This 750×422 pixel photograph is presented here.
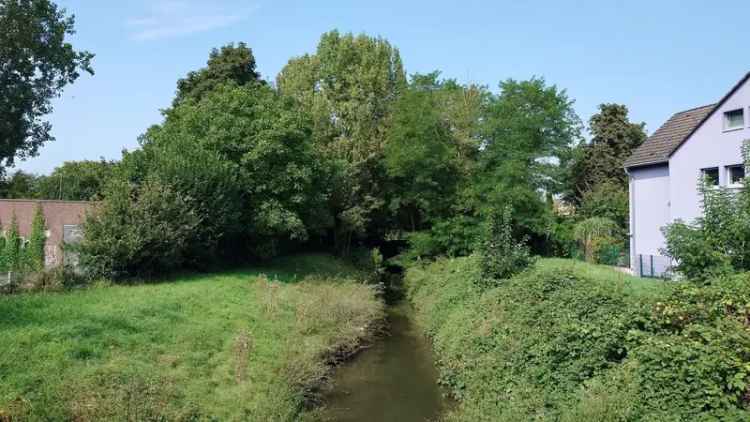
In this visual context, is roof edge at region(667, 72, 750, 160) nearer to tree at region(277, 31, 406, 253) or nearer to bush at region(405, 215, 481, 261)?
bush at region(405, 215, 481, 261)

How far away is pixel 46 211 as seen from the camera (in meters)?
24.2

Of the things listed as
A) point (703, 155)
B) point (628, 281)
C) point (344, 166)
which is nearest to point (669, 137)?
point (703, 155)

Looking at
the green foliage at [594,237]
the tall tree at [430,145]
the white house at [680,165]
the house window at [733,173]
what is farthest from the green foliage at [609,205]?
the house window at [733,173]

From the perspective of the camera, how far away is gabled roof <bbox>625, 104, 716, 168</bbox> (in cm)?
2495

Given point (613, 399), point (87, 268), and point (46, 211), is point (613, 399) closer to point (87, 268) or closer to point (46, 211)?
point (87, 268)

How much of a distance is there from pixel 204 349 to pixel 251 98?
17126mm

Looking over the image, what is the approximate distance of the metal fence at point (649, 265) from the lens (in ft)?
78.2

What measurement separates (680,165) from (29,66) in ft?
107

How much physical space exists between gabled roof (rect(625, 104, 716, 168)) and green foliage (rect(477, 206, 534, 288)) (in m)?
11.6

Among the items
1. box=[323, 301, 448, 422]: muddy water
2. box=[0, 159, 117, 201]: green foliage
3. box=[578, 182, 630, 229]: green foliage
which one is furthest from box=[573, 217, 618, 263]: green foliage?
box=[0, 159, 117, 201]: green foliage

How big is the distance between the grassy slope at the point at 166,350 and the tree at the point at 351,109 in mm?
14606

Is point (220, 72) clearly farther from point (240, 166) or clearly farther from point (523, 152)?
point (523, 152)

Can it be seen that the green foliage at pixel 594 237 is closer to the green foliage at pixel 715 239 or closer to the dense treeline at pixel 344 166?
the dense treeline at pixel 344 166

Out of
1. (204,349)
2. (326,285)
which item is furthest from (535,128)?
(204,349)
